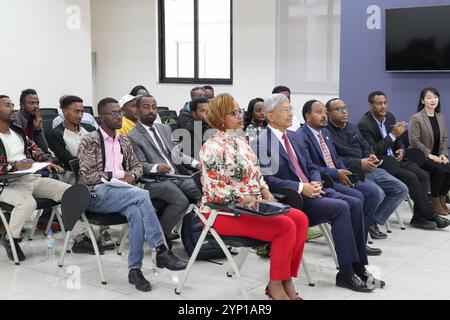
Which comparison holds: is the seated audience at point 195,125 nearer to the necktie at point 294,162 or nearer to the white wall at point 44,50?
the necktie at point 294,162

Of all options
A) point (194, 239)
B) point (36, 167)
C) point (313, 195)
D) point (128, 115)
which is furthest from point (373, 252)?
point (36, 167)

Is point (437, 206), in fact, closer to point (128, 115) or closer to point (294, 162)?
point (294, 162)

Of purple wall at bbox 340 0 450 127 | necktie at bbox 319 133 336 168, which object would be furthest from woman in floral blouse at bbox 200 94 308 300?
purple wall at bbox 340 0 450 127

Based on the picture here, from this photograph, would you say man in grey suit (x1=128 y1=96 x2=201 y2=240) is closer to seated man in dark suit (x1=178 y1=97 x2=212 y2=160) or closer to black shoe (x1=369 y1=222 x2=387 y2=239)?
seated man in dark suit (x1=178 y1=97 x2=212 y2=160)

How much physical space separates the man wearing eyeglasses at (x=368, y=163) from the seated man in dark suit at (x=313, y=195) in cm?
99

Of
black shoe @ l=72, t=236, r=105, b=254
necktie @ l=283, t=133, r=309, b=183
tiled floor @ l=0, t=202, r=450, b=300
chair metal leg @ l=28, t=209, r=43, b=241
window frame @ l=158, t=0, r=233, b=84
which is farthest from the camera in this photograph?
window frame @ l=158, t=0, r=233, b=84

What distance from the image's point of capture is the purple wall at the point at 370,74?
7.00m

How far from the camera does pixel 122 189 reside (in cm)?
416

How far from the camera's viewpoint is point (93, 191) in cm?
415

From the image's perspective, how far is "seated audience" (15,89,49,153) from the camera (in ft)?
18.1

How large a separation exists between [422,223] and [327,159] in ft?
5.14

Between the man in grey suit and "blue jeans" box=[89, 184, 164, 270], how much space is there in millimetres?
434
